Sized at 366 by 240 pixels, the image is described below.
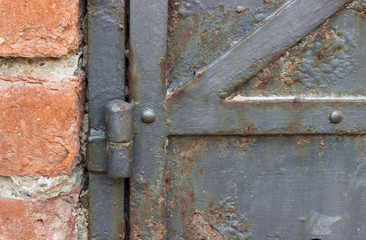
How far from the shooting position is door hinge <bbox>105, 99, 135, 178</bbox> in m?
0.68

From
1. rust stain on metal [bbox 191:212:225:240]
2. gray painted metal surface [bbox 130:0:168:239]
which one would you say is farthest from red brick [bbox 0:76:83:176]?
rust stain on metal [bbox 191:212:225:240]

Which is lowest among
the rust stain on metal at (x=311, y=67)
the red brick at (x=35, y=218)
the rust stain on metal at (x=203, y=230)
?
the rust stain on metal at (x=203, y=230)

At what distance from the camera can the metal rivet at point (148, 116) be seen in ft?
2.37

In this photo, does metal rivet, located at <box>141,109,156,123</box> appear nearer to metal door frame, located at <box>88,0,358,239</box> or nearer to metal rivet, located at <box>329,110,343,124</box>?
metal door frame, located at <box>88,0,358,239</box>

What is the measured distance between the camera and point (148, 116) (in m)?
0.72

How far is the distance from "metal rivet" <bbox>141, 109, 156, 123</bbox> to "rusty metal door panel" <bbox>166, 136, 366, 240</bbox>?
65mm

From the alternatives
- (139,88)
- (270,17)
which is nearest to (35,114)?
(139,88)

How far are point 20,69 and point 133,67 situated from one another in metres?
0.19

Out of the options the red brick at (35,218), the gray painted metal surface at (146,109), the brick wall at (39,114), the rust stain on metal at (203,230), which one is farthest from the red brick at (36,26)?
the rust stain on metal at (203,230)

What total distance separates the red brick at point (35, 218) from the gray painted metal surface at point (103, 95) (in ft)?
0.19

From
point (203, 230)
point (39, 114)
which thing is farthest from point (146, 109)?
point (203, 230)

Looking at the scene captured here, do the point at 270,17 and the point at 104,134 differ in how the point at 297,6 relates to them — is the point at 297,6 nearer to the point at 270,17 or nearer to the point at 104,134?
the point at 270,17

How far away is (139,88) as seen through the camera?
0.72m

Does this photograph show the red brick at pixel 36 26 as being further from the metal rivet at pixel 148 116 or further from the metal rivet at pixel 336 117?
the metal rivet at pixel 336 117
